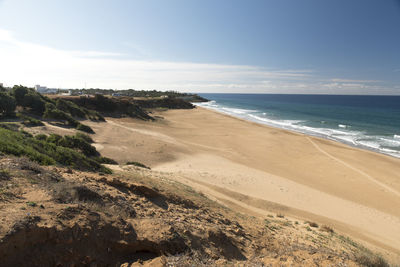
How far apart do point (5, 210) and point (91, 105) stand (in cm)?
4374

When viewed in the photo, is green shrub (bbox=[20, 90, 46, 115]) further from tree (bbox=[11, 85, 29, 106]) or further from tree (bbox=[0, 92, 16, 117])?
tree (bbox=[0, 92, 16, 117])

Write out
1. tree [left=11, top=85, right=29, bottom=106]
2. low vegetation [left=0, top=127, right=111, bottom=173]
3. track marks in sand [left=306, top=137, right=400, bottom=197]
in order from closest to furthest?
1. low vegetation [left=0, top=127, right=111, bottom=173]
2. track marks in sand [left=306, top=137, right=400, bottom=197]
3. tree [left=11, top=85, right=29, bottom=106]

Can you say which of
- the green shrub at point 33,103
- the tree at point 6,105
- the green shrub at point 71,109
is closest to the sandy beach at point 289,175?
the green shrub at point 71,109

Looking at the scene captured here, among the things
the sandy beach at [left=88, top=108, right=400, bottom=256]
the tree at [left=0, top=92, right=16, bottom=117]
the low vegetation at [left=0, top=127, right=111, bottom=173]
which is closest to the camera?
the low vegetation at [left=0, top=127, right=111, bottom=173]

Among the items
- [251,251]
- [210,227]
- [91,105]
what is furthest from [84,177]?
[91,105]

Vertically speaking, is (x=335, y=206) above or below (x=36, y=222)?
below

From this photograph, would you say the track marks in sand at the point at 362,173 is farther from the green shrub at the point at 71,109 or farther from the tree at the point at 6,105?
the tree at the point at 6,105

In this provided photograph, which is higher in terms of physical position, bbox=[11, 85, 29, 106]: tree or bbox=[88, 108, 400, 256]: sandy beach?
bbox=[11, 85, 29, 106]: tree

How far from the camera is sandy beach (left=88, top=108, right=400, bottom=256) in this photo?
11242mm

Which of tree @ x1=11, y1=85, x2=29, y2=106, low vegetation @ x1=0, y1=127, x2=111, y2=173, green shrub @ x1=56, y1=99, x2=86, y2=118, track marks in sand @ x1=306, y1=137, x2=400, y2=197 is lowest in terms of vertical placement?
track marks in sand @ x1=306, y1=137, x2=400, y2=197

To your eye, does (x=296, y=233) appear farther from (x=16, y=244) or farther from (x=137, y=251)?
(x=16, y=244)

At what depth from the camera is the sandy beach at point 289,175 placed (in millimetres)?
11242

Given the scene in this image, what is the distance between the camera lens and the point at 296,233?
836cm

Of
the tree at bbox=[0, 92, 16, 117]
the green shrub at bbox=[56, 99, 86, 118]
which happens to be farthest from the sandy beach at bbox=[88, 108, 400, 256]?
the tree at bbox=[0, 92, 16, 117]
